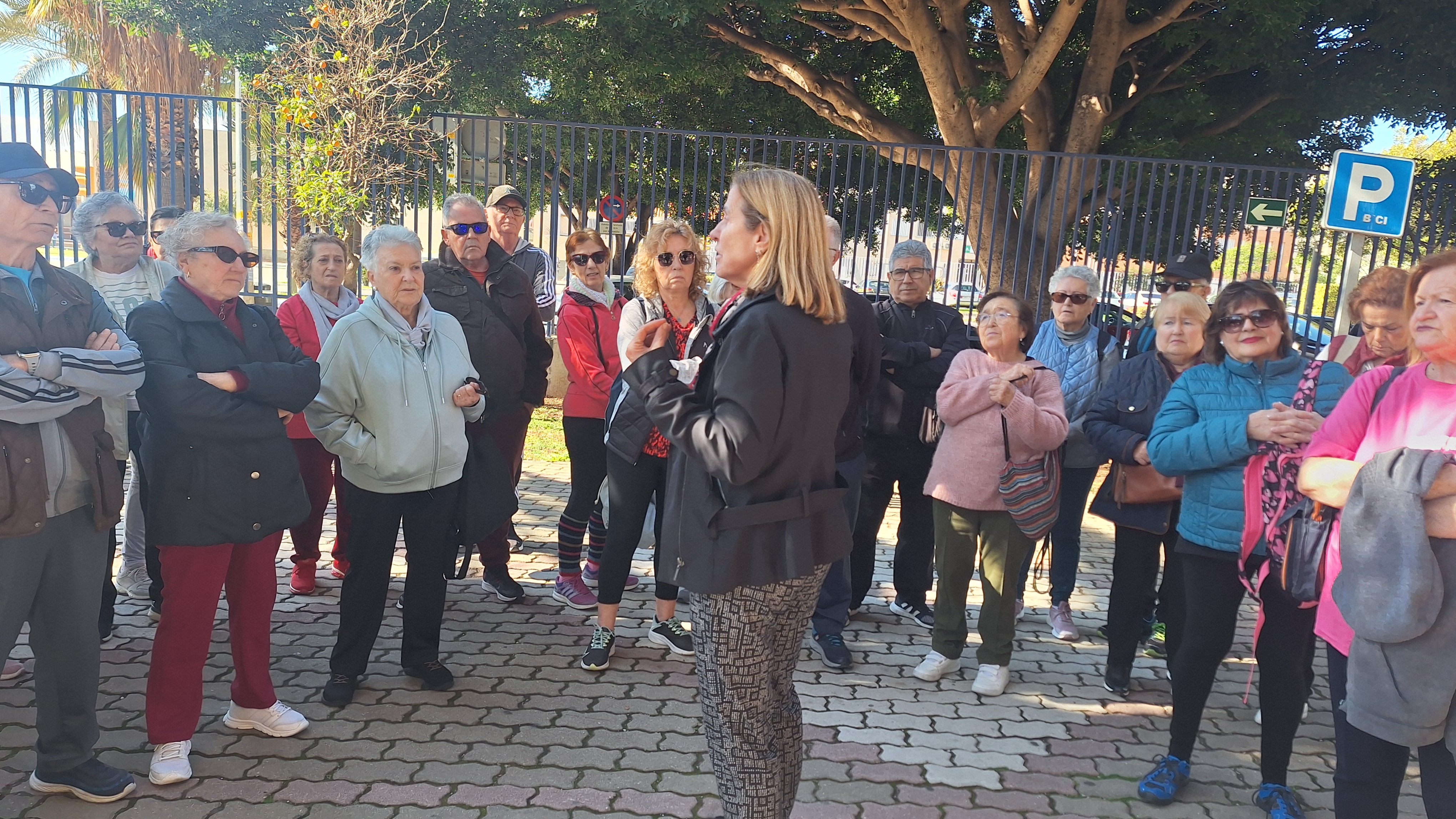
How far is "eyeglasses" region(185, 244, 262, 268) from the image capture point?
3.44 meters

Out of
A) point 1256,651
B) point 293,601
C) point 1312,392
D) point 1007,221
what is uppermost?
point 1007,221

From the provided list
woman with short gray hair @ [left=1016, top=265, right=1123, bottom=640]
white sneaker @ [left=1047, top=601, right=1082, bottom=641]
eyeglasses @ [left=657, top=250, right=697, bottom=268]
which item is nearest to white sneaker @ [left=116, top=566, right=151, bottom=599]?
eyeglasses @ [left=657, top=250, right=697, bottom=268]

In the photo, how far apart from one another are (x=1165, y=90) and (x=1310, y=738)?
11744mm

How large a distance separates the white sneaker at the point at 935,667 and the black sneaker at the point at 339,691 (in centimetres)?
242

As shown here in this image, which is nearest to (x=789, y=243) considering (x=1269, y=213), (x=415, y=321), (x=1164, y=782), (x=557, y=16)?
(x=415, y=321)

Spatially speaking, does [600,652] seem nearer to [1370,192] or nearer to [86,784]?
[86,784]

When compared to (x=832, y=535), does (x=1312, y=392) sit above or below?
above

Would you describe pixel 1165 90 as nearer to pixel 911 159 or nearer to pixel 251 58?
pixel 911 159

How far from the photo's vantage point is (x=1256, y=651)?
352 cm

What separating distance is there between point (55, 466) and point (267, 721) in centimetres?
123

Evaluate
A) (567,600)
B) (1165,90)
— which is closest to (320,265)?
(567,600)

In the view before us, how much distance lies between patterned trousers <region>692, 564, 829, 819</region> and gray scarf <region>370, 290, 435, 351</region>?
1.83 metres

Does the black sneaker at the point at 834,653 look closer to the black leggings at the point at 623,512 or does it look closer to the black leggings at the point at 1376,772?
the black leggings at the point at 623,512

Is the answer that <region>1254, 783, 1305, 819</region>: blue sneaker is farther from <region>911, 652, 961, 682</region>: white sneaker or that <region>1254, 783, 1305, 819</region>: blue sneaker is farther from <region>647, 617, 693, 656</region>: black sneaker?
<region>647, 617, 693, 656</region>: black sneaker
